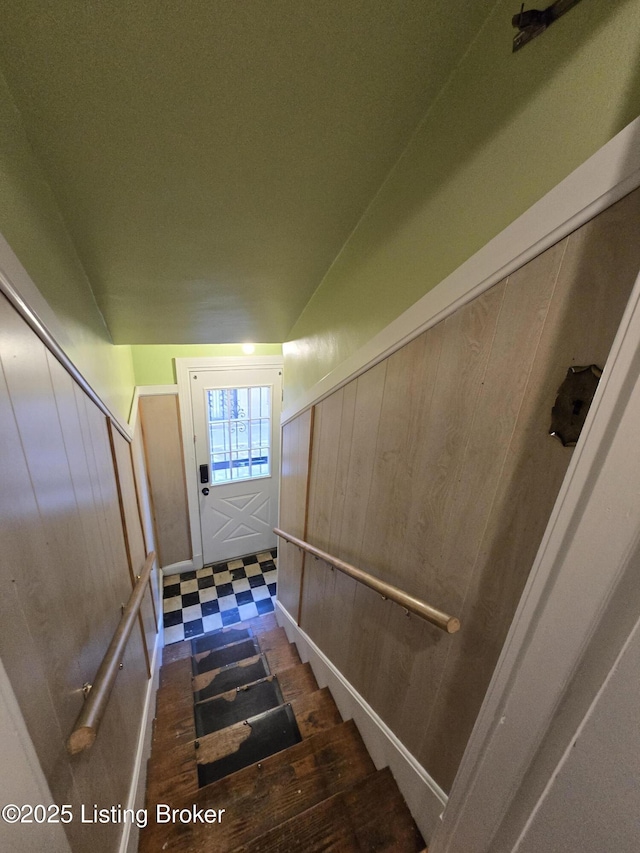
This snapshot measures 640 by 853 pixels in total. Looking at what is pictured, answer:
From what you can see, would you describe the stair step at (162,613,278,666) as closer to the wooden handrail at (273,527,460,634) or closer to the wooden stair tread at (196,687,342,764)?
the wooden stair tread at (196,687,342,764)

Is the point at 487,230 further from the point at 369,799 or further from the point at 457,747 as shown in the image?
the point at 369,799

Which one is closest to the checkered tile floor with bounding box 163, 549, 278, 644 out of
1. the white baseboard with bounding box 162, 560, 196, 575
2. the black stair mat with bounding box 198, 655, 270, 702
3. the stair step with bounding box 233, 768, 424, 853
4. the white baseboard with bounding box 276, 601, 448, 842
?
the white baseboard with bounding box 162, 560, 196, 575

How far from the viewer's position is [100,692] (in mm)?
793

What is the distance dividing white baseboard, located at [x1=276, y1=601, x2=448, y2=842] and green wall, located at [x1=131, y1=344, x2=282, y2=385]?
2.27m

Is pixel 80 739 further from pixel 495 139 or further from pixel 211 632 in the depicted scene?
pixel 211 632

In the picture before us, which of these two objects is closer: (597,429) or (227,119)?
(597,429)

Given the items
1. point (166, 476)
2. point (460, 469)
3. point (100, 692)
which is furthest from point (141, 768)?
point (166, 476)

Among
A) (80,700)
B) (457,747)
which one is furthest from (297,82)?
(457,747)

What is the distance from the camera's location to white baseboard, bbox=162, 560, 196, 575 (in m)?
3.13

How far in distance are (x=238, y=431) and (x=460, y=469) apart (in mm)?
2561

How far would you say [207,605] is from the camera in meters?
2.92

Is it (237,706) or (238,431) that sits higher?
(238,431)

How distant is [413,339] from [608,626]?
2.33ft

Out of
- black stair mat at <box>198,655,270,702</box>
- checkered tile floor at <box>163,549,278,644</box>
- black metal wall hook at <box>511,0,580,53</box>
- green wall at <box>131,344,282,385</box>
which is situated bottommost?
checkered tile floor at <box>163,549,278,644</box>
